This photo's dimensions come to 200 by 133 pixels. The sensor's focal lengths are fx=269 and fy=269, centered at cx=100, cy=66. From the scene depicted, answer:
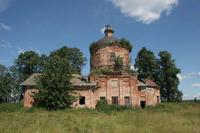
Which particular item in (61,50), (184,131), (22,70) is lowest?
(184,131)

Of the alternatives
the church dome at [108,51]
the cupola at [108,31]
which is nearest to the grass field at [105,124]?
the church dome at [108,51]

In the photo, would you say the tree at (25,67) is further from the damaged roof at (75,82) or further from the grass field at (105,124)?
the grass field at (105,124)

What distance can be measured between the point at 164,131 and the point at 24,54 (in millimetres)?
49309

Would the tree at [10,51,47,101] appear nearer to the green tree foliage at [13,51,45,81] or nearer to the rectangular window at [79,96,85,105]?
the green tree foliage at [13,51,45,81]

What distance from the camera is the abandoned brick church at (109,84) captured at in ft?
111

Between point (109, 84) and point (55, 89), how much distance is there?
7.65 metres

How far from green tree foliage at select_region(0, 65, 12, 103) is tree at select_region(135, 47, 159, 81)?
87.5 feet

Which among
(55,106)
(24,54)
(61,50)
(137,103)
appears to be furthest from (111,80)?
(24,54)

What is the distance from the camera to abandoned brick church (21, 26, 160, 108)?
33750 millimetres

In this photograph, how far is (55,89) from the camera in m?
30.8

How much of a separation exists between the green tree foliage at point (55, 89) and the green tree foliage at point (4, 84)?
24.4m

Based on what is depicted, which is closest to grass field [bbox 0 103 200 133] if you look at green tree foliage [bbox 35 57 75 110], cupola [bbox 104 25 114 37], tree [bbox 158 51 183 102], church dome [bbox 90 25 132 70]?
green tree foliage [bbox 35 57 75 110]

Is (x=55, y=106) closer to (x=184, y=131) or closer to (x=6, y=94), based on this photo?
(x=184, y=131)

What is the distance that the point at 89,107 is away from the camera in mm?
33344
